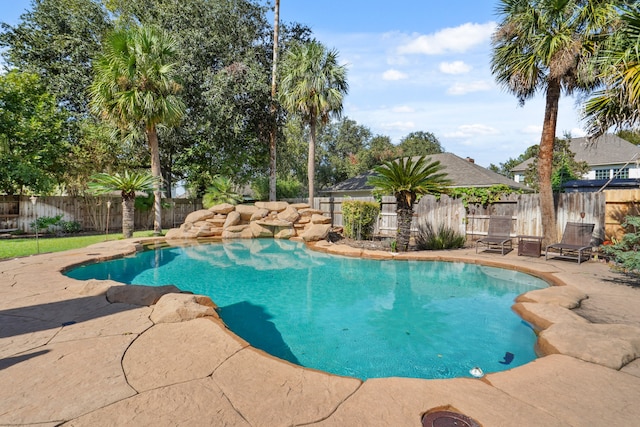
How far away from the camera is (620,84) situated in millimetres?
6414

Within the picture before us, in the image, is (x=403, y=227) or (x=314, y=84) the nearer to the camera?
(x=403, y=227)

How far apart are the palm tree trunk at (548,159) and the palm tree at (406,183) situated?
245cm

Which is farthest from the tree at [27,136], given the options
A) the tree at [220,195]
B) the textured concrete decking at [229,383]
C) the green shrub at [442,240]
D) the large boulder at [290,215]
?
the green shrub at [442,240]

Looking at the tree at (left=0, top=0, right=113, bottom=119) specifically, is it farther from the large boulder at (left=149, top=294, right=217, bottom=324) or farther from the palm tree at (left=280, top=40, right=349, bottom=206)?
the large boulder at (left=149, top=294, right=217, bottom=324)

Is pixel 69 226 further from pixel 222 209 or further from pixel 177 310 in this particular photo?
pixel 177 310

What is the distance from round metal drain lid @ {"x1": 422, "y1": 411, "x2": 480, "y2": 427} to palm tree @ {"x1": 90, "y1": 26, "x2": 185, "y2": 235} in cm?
1257

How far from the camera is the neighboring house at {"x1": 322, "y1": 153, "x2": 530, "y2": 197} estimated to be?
56.8 ft

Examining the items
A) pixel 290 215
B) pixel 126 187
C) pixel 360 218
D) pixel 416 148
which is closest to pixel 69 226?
pixel 126 187

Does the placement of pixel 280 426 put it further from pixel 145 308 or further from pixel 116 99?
pixel 116 99

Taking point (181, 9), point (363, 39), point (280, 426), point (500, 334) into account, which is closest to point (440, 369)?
point (500, 334)

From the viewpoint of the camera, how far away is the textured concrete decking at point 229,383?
2.06 m

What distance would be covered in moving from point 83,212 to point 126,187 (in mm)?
4682

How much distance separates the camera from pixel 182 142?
17.8 m

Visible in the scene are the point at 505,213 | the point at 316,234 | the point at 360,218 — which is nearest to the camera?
the point at 505,213
